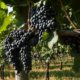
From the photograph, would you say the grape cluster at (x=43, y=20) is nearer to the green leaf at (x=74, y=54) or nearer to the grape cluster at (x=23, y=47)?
the grape cluster at (x=23, y=47)

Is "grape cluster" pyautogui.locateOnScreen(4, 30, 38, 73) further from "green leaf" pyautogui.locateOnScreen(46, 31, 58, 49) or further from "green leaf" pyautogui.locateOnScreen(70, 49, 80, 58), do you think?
"green leaf" pyautogui.locateOnScreen(70, 49, 80, 58)

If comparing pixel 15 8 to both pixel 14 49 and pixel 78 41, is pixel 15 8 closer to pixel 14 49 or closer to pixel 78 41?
pixel 14 49

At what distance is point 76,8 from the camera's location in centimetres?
106

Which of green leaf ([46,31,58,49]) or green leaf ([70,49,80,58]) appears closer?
green leaf ([46,31,58,49])

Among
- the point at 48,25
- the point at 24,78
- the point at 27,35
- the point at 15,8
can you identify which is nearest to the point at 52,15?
the point at 48,25

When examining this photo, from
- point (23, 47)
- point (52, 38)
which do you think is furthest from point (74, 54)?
point (23, 47)

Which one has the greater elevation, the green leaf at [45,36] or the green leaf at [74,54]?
the green leaf at [45,36]

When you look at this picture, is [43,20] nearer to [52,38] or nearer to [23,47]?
[52,38]

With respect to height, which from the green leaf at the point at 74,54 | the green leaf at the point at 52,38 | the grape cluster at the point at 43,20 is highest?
the grape cluster at the point at 43,20

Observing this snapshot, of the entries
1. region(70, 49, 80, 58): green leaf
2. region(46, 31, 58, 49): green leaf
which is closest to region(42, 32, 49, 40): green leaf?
region(46, 31, 58, 49): green leaf

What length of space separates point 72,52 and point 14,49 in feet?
1.61

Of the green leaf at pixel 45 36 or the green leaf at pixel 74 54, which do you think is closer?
the green leaf at pixel 45 36

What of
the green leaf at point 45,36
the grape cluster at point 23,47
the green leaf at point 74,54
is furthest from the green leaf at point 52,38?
the green leaf at point 74,54

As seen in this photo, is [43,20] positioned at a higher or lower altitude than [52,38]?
higher
